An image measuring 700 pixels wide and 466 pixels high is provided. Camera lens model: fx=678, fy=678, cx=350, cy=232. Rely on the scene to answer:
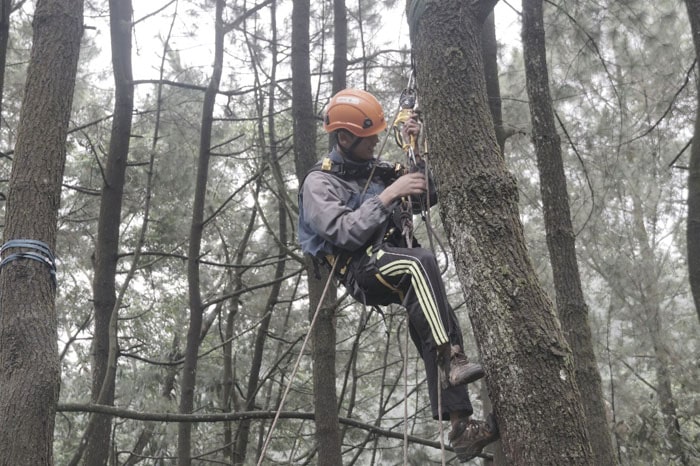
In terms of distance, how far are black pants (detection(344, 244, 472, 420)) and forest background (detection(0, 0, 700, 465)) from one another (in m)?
3.75

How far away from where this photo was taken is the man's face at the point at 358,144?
3264mm

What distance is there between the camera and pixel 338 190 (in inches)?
123

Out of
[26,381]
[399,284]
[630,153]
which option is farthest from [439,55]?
[630,153]

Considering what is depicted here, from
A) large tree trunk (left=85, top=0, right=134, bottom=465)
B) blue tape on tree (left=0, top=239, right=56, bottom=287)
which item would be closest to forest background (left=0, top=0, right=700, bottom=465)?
large tree trunk (left=85, top=0, right=134, bottom=465)

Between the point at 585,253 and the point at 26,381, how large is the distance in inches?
423

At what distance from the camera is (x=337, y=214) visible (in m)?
2.85

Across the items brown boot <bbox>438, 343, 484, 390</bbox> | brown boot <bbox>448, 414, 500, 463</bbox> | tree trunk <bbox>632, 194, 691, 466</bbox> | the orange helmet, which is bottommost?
brown boot <bbox>448, 414, 500, 463</bbox>

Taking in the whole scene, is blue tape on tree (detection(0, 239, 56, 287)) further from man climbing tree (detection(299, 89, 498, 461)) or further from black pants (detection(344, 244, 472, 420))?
black pants (detection(344, 244, 472, 420))

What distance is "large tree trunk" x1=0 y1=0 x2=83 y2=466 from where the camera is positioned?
3043mm

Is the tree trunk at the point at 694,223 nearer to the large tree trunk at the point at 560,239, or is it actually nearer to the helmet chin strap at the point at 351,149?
the large tree trunk at the point at 560,239

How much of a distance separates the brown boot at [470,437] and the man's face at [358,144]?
54.6 inches

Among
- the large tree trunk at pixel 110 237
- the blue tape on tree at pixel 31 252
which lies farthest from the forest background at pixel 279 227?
the blue tape on tree at pixel 31 252

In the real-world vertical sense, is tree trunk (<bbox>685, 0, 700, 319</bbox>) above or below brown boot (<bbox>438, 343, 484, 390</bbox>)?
above

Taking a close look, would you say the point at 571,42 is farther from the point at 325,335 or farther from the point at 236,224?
the point at 236,224
